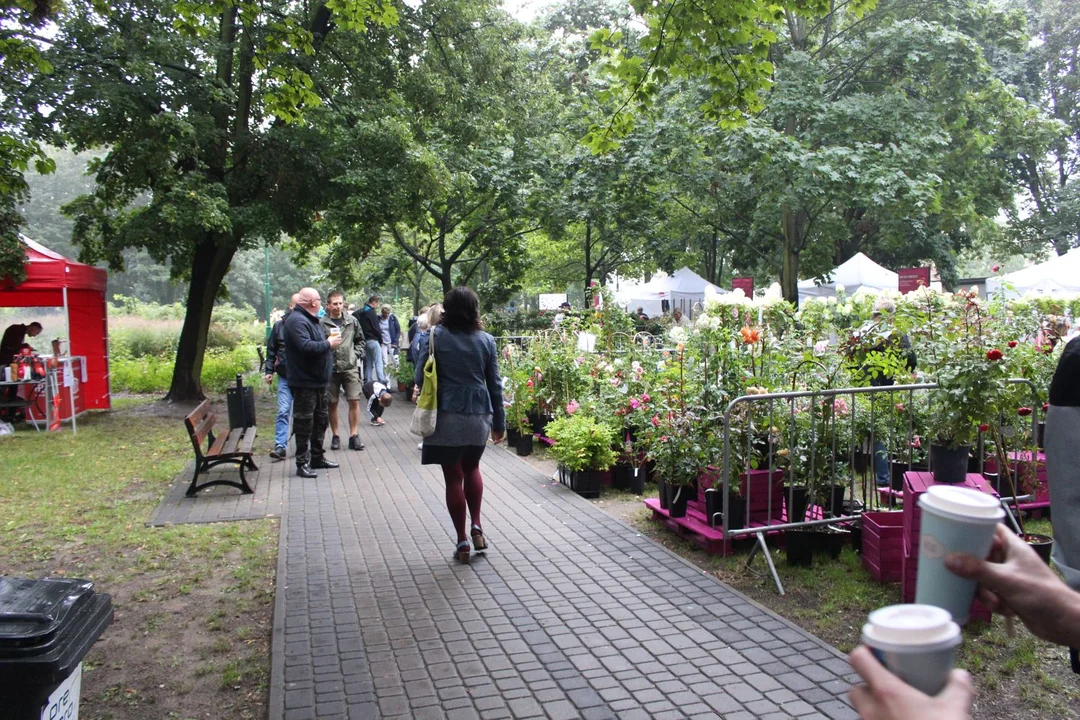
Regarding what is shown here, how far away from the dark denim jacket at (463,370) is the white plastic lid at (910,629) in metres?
5.06

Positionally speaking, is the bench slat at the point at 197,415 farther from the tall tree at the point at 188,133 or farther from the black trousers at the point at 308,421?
the tall tree at the point at 188,133

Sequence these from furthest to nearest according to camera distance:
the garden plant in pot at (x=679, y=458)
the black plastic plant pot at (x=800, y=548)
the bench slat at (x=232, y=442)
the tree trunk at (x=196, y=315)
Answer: the tree trunk at (x=196, y=315) → the bench slat at (x=232, y=442) → the garden plant in pot at (x=679, y=458) → the black plastic plant pot at (x=800, y=548)

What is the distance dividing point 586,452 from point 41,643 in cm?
584

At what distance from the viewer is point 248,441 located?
376 inches

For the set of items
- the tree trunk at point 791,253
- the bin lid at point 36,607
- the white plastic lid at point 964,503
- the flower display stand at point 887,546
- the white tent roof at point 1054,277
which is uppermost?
the tree trunk at point 791,253

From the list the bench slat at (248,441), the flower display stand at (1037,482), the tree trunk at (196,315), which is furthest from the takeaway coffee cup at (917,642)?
the tree trunk at (196,315)

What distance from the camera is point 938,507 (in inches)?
48.8

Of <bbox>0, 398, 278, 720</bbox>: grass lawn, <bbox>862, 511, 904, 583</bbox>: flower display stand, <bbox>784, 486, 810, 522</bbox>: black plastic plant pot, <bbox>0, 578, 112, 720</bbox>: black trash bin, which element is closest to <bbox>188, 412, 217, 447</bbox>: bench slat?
<bbox>0, 398, 278, 720</bbox>: grass lawn

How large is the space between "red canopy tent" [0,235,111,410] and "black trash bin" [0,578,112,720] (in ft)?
37.8

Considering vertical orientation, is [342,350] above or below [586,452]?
above

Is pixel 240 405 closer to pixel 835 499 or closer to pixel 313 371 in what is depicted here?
pixel 313 371

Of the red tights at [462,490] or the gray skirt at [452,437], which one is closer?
the gray skirt at [452,437]

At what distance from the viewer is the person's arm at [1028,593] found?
1.44 meters

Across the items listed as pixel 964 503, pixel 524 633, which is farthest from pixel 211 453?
pixel 964 503
